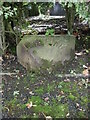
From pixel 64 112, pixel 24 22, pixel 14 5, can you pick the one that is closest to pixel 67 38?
pixel 24 22

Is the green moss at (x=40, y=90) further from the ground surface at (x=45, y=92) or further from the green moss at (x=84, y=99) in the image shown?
the green moss at (x=84, y=99)

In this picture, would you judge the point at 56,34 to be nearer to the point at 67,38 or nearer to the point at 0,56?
the point at 67,38

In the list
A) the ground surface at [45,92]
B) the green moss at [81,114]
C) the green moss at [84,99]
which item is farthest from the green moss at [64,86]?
the green moss at [81,114]

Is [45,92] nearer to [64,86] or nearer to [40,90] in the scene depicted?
[40,90]

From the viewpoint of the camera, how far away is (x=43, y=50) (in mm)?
2111

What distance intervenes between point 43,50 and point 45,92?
0.36 m

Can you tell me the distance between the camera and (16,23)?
2.22 meters

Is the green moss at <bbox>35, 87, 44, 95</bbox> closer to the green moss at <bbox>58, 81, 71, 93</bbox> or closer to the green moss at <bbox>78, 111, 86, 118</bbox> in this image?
the green moss at <bbox>58, 81, 71, 93</bbox>

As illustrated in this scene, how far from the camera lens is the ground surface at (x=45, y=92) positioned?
1735 mm

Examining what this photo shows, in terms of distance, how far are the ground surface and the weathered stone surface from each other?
→ 0.22 feet

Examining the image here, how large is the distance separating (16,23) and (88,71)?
686 millimetres

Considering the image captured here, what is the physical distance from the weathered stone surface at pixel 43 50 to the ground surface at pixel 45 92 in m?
0.07

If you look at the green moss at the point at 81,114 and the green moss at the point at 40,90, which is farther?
the green moss at the point at 40,90

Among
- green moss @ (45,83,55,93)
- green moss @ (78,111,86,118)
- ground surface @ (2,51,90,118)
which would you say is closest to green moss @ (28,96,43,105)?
ground surface @ (2,51,90,118)
